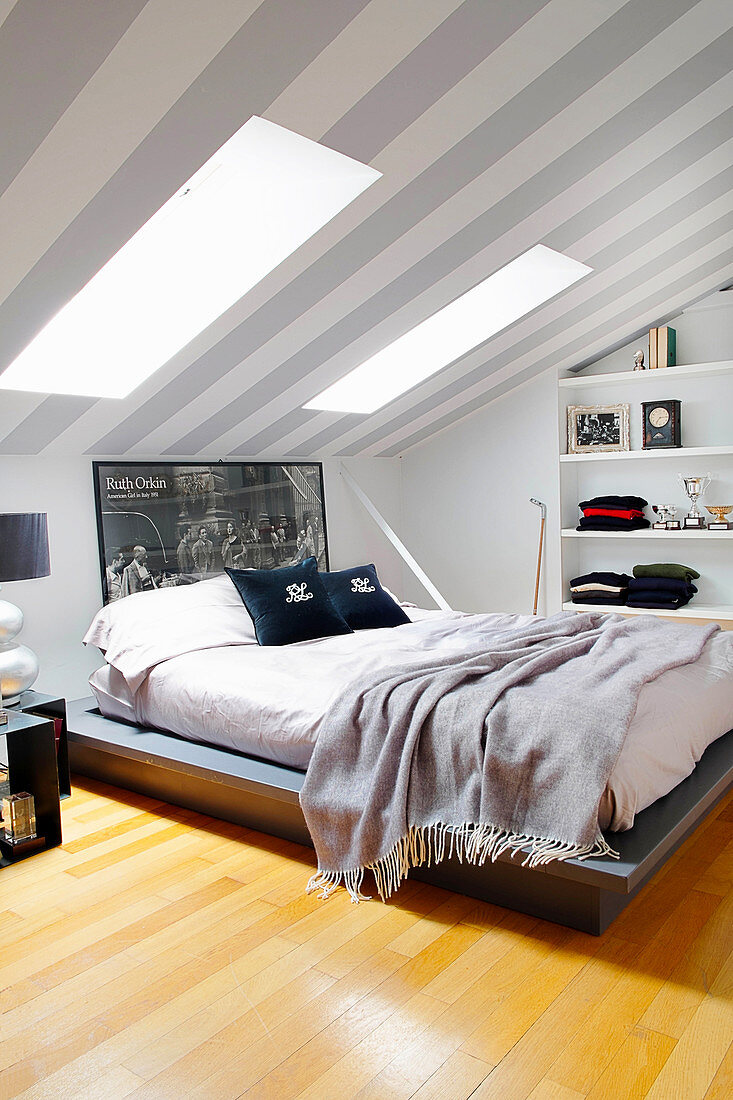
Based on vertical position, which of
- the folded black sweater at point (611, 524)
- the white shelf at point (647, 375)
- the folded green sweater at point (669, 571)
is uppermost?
the white shelf at point (647, 375)

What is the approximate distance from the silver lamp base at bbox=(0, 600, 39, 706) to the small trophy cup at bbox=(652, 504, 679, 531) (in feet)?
11.8

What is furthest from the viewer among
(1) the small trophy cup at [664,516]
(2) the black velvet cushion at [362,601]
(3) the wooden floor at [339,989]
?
(1) the small trophy cup at [664,516]

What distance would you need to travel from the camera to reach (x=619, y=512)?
17.1 ft

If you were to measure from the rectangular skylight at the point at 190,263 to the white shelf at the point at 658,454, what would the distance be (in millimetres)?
2757

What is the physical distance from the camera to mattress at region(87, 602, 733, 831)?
2365 mm

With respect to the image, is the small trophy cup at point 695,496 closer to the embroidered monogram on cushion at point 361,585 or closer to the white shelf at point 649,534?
the white shelf at point 649,534

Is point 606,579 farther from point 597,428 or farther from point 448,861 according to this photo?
point 448,861

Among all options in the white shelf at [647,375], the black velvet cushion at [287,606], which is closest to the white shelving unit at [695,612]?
the white shelf at [647,375]

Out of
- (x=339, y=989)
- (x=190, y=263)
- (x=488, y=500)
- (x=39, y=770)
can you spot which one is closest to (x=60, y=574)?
(x=39, y=770)

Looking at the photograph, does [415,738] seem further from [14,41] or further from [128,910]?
[14,41]

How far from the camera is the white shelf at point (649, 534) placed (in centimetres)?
486

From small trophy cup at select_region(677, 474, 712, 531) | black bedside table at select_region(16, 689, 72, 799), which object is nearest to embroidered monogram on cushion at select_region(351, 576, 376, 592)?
black bedside table at select_region(16, 689, 72, 799)

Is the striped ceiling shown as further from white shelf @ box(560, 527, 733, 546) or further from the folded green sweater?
the folded green sweater

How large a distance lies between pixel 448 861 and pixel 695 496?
131 inches
